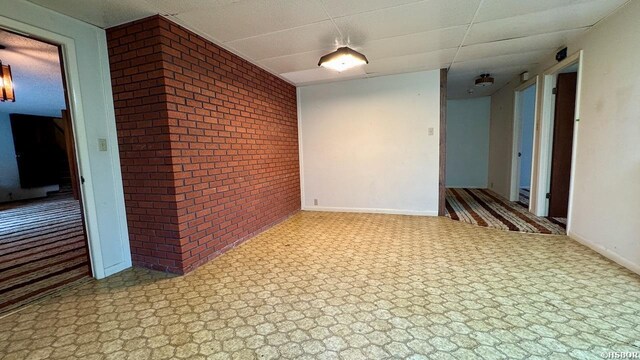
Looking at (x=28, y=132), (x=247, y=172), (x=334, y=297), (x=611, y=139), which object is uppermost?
(x=28, y=132)

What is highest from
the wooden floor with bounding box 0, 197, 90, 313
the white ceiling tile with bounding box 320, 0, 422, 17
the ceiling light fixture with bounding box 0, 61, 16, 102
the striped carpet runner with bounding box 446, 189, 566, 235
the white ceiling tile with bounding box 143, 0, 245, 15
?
the white ceiling tile with bounding box 143, 0, 245, 15

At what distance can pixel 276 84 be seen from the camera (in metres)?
4.20

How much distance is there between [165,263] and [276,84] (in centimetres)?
306

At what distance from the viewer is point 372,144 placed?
4.60 metres

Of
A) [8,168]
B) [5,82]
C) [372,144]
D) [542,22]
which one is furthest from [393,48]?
[8,168]

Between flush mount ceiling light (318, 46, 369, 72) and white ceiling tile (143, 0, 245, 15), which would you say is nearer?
white ceiling tile (143, 0, 245, 15)

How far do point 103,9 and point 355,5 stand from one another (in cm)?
214

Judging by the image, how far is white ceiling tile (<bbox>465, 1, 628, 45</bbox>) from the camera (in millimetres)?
2375

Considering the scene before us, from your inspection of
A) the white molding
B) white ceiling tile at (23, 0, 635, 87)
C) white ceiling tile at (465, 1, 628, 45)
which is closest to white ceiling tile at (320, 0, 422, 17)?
white ceiling tile at (23, 0, 635, 87)

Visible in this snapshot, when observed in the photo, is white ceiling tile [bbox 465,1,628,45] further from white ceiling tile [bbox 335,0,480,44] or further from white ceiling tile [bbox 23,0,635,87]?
white ceiling tile [bbox 335,0,480,44]

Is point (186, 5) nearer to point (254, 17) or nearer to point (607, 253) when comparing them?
point (254, 17)

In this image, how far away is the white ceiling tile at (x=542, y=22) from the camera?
2.38 metres

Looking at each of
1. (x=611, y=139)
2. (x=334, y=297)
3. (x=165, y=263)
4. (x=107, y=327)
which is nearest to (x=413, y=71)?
(x=611, y=139)

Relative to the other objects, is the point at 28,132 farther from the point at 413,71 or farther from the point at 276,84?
the point at 413,71
